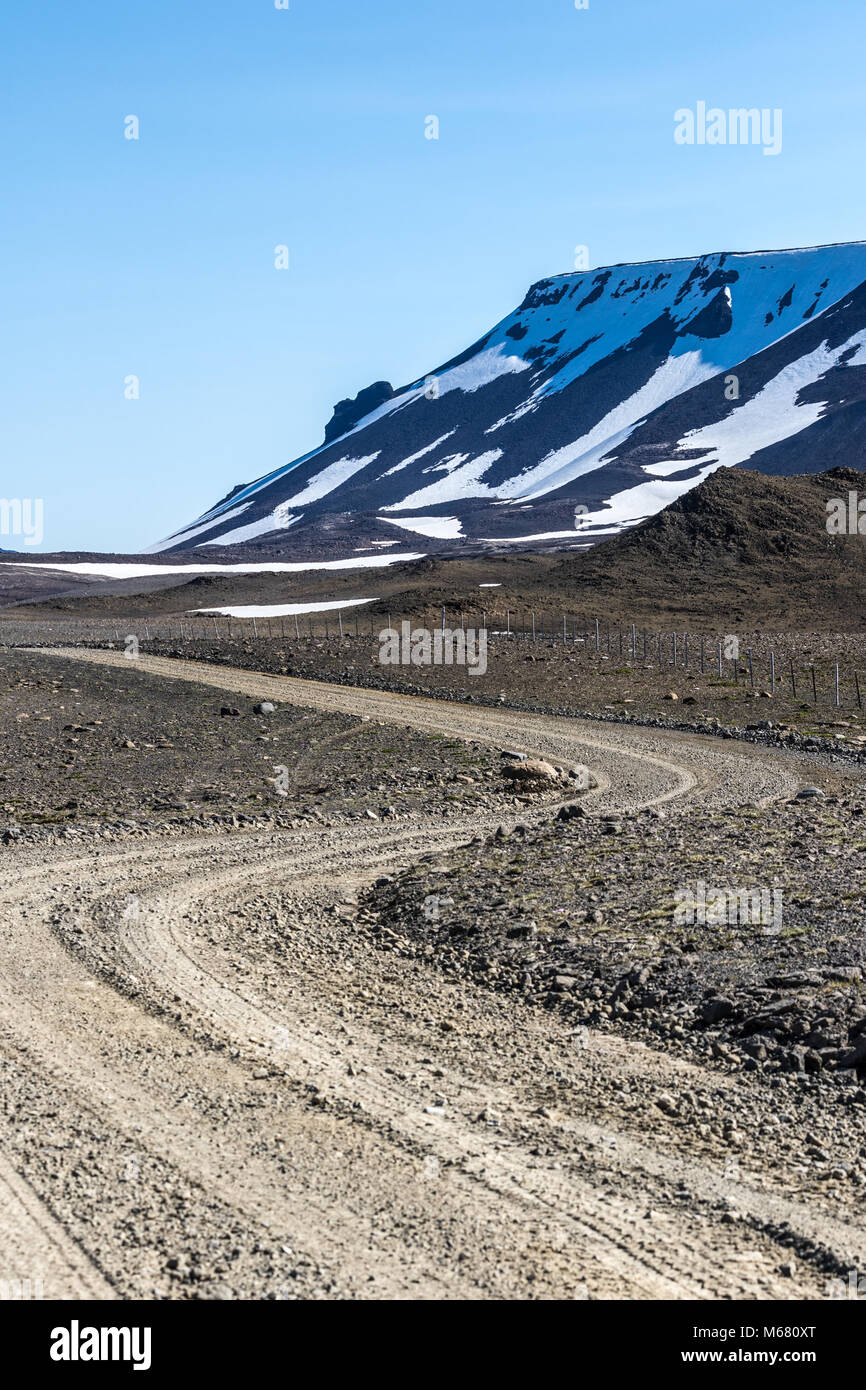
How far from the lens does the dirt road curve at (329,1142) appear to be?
7.04 m

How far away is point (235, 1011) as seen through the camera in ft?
39.5

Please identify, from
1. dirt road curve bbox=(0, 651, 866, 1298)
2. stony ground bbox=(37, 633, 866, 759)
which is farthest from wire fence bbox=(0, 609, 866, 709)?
dirt road curve bbox=(0, 651, 866, 1298)

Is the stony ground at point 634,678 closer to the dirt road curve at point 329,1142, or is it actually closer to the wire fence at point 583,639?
the wire fence at point 583,639

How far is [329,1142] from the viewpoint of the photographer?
8.83m

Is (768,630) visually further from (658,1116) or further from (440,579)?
(658,1116)

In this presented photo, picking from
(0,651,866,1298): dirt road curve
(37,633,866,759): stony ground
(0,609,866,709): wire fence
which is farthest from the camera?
(0,609,866,709): wire fence

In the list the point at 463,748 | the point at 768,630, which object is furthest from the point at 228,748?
the point at 768,630

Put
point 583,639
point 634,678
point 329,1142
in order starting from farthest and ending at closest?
point 583,639
point 634,678
point 329,1142

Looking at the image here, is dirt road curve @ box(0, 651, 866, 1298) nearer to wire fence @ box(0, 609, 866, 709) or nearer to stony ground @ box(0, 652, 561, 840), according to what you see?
stony ground @ box(0, 652, 561, 840)

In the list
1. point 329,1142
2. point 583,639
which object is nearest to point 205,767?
point 329,1142

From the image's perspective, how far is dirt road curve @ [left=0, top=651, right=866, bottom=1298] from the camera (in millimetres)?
7043

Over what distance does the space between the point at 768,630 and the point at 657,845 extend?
4978cm

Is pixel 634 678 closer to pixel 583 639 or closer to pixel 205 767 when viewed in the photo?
pixel 583 639

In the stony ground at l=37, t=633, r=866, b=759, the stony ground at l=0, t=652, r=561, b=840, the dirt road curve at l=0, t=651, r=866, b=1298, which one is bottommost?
the dirt road curve at l=0, t=651, r=866, b=1298
